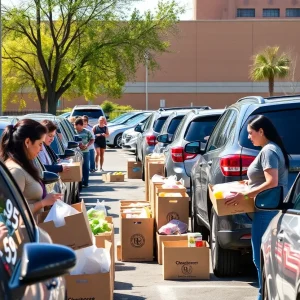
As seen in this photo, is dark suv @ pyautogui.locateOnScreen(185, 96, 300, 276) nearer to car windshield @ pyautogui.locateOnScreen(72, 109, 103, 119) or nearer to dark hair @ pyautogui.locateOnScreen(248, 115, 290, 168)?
dark hair @ pyautogui.locateOnScreen(248, 115, 290, 168)

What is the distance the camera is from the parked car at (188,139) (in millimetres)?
15953

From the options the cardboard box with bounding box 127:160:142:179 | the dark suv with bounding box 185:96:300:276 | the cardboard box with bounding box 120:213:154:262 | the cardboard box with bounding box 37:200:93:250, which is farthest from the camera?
the cardboard box with bounding box 127:160:142:179

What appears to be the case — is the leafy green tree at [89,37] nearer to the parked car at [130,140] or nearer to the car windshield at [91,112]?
the car windshield at [91,112]

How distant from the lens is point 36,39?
58719 mm

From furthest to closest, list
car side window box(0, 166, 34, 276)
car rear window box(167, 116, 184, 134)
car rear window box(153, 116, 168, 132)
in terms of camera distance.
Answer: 1. car rear window box(153, 116, 168, 132)
2. car rear window box(167, 116, 184, 134)
3. car side window box(0, 166, 34, 276)

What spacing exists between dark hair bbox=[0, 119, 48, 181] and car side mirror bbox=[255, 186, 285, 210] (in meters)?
2.01

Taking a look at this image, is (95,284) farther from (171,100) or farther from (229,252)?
(171,100)

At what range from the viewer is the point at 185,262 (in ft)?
32.7

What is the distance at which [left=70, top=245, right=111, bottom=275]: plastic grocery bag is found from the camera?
776 cm

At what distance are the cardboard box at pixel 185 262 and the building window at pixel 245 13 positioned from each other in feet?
306

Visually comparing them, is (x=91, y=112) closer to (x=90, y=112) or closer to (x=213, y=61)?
(x=90, y=112)

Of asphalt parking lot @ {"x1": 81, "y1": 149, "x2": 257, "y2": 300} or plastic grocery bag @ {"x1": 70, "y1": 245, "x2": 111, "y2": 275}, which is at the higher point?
plastic grocery bag @ {"x1": 70, "y1": 245, "x2": 111, "y2": 275}

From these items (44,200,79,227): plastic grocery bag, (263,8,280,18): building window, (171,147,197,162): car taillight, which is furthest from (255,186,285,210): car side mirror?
(263,8,280,18): building window

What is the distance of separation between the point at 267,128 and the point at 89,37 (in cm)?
5011
